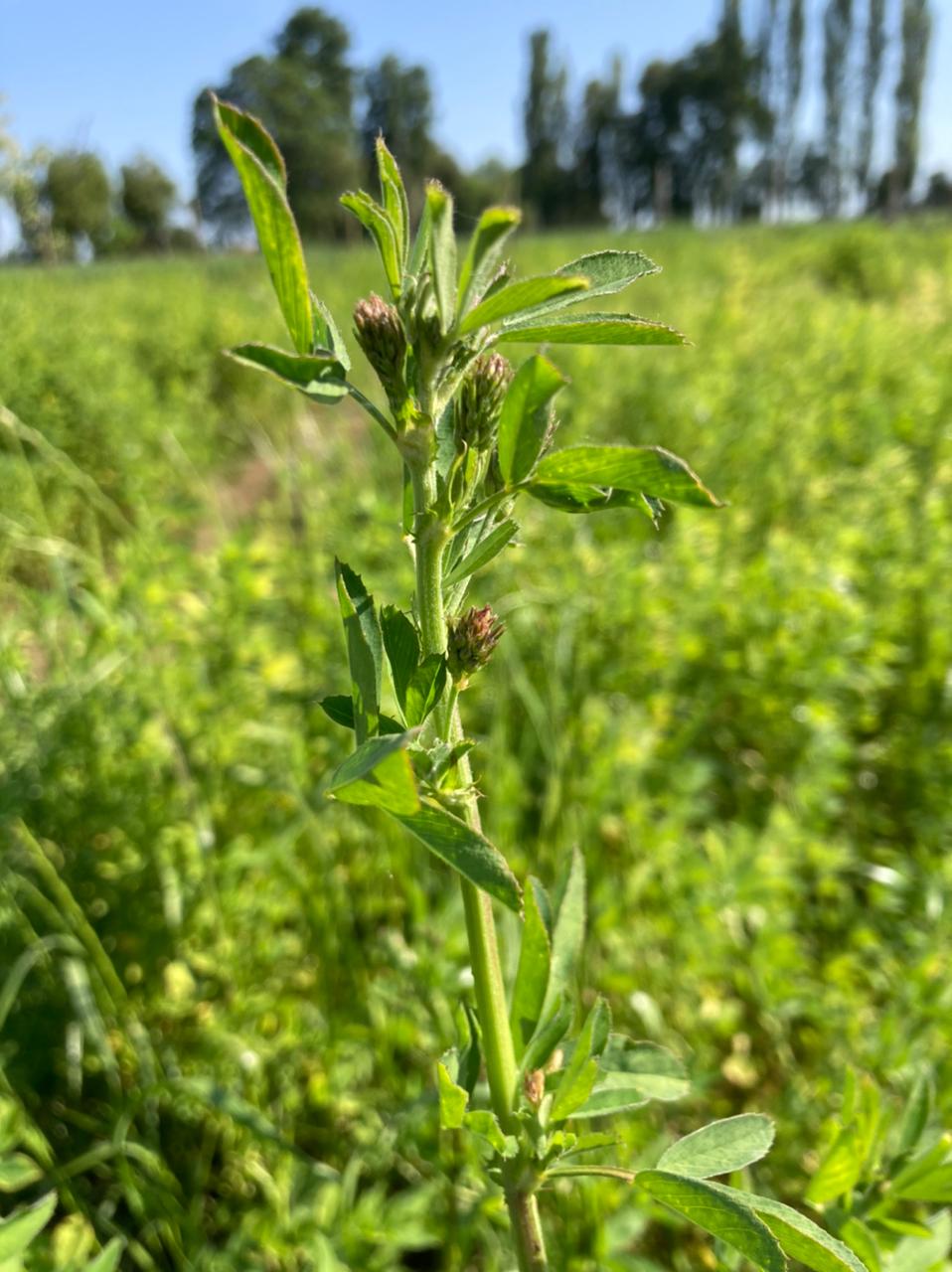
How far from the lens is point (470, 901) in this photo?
0.38 m

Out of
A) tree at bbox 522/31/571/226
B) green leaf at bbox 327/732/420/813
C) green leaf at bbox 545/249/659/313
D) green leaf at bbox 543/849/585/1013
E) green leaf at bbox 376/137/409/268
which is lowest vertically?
green leaf at bbox 543/849/585/1013

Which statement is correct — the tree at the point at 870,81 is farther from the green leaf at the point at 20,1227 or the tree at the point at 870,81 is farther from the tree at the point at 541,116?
the green leaf at the point at 20,1227

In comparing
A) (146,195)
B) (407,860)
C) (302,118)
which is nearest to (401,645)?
(407,860)

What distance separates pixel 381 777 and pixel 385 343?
7.0 inches

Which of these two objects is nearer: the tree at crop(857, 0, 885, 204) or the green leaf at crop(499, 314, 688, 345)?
the green leaf at crop(499, 314, 688, 345)

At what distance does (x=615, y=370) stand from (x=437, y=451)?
3458mm

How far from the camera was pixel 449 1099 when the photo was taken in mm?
365

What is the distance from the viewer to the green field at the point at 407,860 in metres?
1.03

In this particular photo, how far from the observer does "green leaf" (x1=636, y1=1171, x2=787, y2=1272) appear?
33 cm

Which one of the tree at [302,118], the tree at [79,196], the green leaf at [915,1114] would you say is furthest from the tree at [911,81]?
the green leaf at [915,1114]

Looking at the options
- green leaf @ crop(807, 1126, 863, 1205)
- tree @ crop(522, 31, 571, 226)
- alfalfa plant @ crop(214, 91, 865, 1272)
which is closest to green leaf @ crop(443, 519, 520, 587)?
alfalfa plant @ crop(214, 91, 865, 1272)

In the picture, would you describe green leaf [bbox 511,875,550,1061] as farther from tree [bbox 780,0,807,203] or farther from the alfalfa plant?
tree [bbox 780,0,807,203]

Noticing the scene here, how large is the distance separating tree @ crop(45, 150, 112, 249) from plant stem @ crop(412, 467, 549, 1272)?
4.46 ft

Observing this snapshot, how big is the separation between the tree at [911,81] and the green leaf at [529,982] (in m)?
30.0
